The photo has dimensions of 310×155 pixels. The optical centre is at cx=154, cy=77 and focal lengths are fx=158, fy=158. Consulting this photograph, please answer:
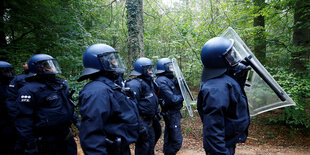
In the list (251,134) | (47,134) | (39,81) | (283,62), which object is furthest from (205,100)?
(283,62)

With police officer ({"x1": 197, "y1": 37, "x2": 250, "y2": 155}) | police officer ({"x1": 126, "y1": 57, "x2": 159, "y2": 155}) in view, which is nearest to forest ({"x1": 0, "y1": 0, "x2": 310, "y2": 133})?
police officer ({"x1": 126, "y1": 57, "x2": 159, "y2": 155})

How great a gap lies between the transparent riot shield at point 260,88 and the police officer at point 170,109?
2006 mm

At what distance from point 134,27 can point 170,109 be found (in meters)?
2.92

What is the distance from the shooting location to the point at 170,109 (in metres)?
4.35

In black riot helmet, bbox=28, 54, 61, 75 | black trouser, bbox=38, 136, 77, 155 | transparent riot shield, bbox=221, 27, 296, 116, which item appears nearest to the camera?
transparent riot shield, bbox=221, 27, 296, 116

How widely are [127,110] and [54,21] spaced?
4.61m

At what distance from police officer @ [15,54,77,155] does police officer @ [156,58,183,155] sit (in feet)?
7.35

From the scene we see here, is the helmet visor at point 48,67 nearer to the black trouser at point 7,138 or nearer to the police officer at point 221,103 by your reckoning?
the black trouser at point 7,138

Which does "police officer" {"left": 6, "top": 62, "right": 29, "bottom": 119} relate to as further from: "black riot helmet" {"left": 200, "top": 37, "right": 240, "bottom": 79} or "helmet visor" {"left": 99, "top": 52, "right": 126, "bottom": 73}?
"black riot helmet" {"left": 200, "top": 37, "right": 240, "bottom": 79}

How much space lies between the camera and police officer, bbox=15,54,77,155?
260cm

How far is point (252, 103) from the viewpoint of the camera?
2.55m

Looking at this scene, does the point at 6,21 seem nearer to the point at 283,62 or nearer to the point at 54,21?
the point at 54,21

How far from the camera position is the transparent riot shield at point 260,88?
2.06 meters

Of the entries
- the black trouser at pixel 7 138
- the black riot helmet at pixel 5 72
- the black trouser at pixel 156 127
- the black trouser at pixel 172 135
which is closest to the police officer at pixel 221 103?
the black trouser at pixel 156 127
